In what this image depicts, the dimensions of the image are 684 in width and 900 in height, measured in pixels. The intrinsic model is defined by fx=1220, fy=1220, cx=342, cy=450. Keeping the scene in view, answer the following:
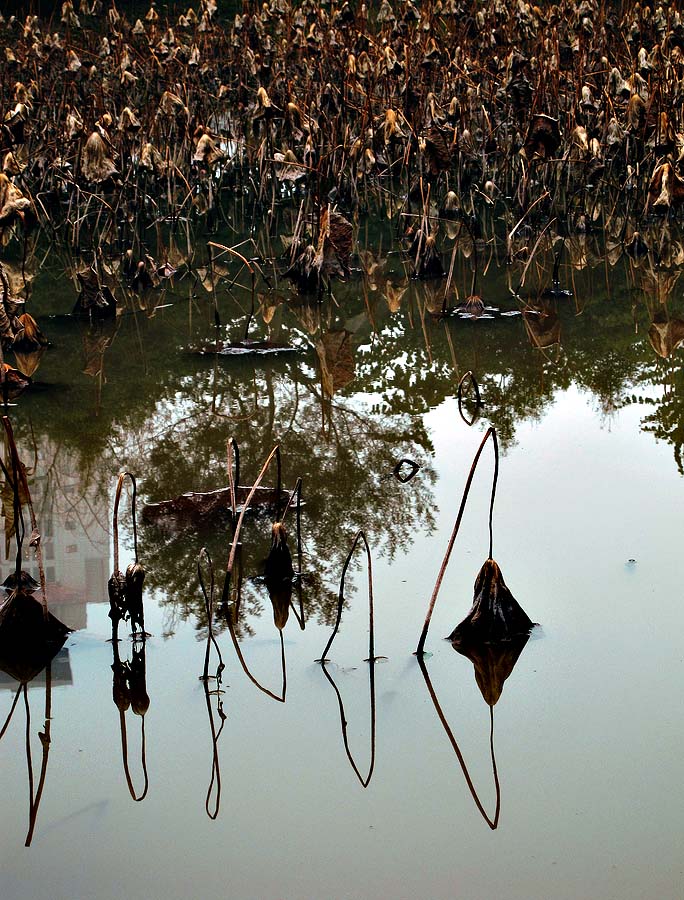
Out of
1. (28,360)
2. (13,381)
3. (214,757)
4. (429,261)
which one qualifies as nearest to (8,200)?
(13,381)

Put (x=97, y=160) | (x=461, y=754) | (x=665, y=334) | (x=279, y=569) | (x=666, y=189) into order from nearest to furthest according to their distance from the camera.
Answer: (x=461, y=754) → (x=279, y=569) → (x=665, y=334) → (x=666, y=189) → (x=97, y=160)

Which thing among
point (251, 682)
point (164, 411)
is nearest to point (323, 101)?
point (164, 411)

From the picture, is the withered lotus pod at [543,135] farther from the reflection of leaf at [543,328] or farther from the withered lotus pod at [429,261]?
the reflection of leaf at [543,328]

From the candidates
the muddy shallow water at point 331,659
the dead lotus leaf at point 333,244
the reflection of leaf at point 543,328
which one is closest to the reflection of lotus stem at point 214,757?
the muddy shallow water at point 331,659

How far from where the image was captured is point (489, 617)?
322 cm

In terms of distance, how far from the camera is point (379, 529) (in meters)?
4.01

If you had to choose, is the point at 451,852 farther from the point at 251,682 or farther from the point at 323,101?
the point at 323,101

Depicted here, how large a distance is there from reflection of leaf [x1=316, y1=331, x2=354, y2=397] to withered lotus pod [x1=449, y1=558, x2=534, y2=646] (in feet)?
8.81

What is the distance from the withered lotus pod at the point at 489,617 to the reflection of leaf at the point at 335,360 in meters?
2.68

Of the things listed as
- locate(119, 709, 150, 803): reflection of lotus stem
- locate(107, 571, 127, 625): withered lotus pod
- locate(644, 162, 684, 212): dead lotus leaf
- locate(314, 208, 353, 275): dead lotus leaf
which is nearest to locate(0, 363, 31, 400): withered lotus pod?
locate(314, 208, 353, 275): dead lotus leaf

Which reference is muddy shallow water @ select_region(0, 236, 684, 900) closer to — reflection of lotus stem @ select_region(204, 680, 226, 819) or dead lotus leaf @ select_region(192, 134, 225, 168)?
reflection of lotus stem @ select_region(204, 680, 226, 819)

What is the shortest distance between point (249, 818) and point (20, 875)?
46cm

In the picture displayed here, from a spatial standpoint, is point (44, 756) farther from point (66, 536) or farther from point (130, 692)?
point (66, 536)

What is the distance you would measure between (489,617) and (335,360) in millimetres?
3373
